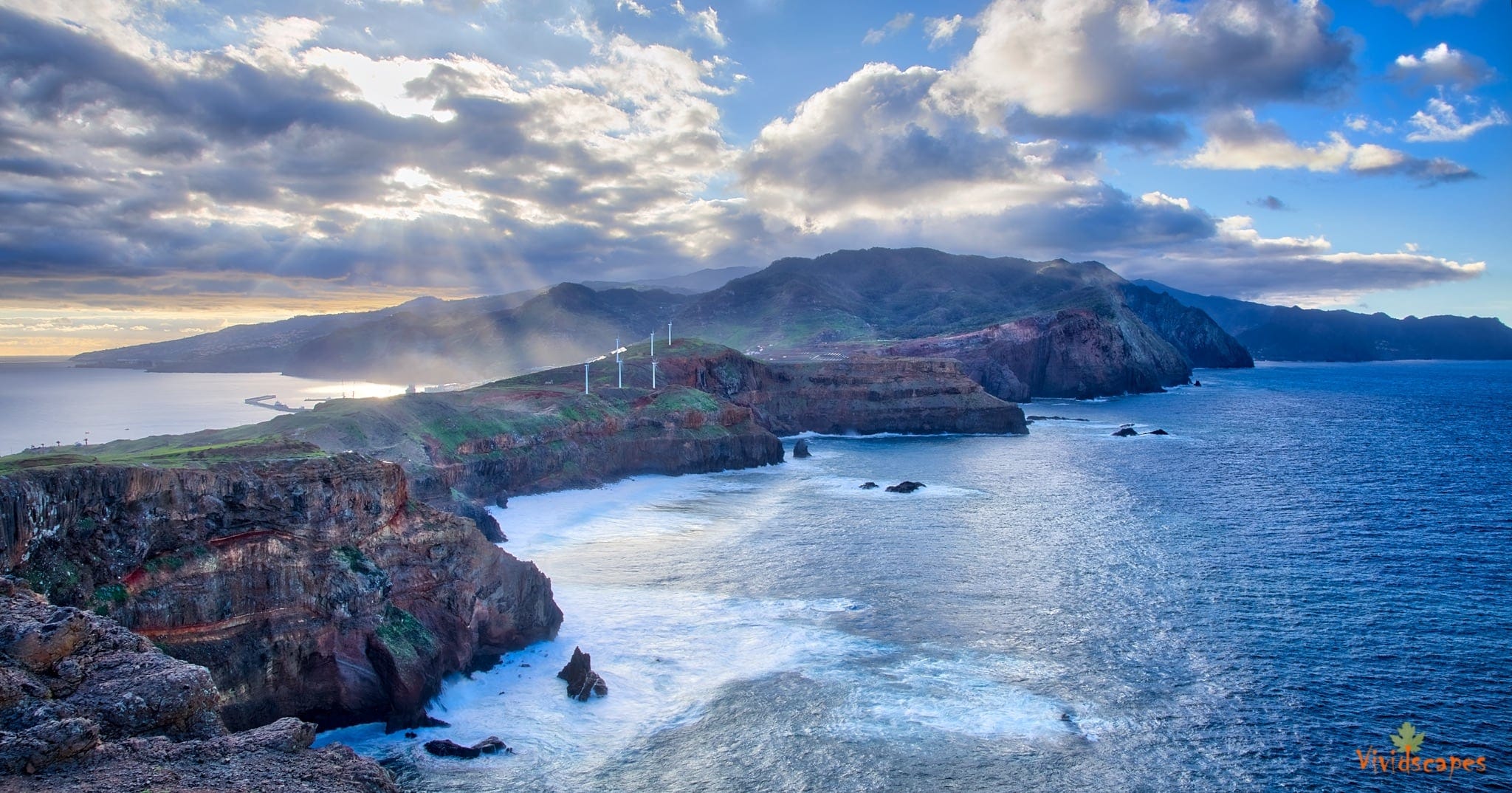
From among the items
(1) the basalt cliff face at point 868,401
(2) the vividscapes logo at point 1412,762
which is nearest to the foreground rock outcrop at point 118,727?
(2) the vividscapes logo at point 1412,762

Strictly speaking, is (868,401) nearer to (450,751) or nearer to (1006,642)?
(1006,642)

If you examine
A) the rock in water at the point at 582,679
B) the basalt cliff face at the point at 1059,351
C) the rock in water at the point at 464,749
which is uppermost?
the basalt cliff face at the point at 1059,351

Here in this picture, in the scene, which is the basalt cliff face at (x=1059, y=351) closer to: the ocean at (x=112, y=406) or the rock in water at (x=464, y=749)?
the ocean at (x=112, y=406)

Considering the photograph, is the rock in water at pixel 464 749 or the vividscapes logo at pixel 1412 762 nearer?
the vividscapes logo at pixel 1412 762

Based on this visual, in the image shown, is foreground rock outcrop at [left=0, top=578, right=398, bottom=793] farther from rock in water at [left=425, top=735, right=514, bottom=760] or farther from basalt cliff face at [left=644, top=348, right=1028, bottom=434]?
basalt cliff face at [left=644, top=348, right=1028, bottom=434]

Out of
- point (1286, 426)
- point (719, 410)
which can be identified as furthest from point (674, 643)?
point (1286, 426)

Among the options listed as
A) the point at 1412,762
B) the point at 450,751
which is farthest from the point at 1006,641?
the point at 450,751

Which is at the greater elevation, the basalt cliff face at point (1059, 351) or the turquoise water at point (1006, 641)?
the basalt cliff face at point (1059, 351)
